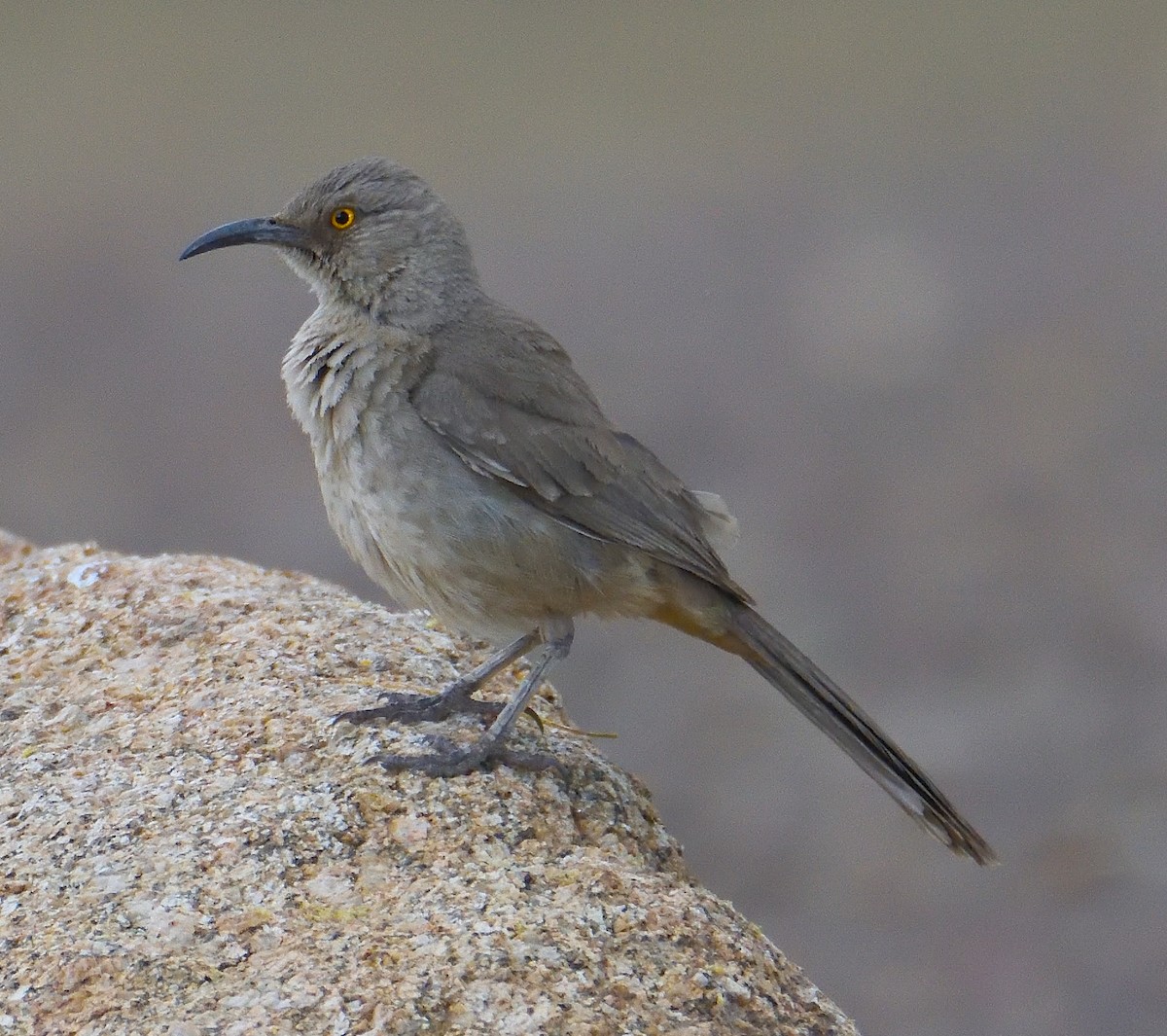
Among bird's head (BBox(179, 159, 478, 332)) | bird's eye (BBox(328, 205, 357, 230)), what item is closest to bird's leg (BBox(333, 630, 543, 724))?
bird's head (BBox(179, 159, 478, 332))

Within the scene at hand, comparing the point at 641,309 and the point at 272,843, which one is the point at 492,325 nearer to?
the point at 272,843

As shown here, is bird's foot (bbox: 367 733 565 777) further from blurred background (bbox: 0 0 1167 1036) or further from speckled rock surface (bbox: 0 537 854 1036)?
blurred background (bbox: 0 0 1167 1036)

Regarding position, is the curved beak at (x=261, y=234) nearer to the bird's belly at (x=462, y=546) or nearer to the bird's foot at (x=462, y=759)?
the bird's belly at (x=462, y=546)

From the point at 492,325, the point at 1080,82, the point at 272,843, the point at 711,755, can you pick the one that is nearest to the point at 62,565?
the point at 492,325

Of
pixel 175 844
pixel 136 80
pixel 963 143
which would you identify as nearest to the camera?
pixel 175 844

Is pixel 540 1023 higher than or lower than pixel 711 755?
lower

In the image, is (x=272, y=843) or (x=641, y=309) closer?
(x=272, y=843)
